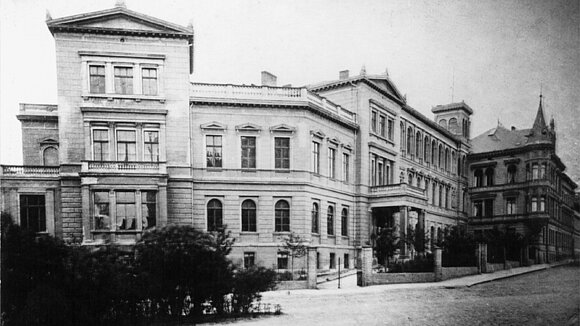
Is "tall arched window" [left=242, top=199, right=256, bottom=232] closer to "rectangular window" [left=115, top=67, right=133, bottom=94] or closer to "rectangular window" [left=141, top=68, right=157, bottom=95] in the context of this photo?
"rectangular window" [left=141, top=68, right=157, bottom=95]

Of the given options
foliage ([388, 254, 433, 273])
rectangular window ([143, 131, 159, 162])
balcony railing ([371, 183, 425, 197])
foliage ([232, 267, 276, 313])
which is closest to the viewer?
foliage ([232, 267, 276, 313])

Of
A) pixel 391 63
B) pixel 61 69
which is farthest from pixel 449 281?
pixel 61 69

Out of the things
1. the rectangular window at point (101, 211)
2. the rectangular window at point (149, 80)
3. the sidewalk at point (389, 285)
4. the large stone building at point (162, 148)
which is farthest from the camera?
the sidewalk at point (389, 285)

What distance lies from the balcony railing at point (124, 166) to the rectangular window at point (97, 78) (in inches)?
64.6

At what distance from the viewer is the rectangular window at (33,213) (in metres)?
8.62

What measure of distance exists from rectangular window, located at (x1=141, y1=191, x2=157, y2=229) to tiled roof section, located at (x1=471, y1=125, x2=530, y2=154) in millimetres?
7868

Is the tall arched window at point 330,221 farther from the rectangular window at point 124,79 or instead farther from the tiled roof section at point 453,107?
the rectangular window at point 124,79

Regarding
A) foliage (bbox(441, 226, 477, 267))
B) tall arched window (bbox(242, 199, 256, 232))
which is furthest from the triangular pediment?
foliage (bbox(441, 226, 477, 267))

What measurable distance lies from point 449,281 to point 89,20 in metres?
15.0

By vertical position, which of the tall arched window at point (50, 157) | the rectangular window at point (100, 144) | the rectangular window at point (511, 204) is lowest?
the rectangular window at point (511, 204)

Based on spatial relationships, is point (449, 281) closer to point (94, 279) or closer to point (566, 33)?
point (566, 33)

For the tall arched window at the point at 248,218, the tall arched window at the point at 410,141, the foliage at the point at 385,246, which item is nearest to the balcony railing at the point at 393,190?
the tall arched window at the point at 410,141

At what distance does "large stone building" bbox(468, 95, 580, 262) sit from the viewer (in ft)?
32.6

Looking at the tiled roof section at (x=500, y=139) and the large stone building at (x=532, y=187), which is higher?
the tiled roof section at (x=500, y=139)
